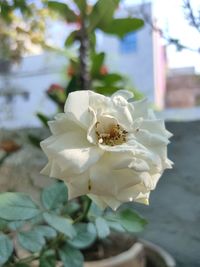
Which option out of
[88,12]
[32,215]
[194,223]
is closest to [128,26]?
[88,12]

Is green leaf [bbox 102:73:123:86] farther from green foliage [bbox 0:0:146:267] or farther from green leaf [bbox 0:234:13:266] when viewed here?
green leaf [bbox 0:234:13:266]

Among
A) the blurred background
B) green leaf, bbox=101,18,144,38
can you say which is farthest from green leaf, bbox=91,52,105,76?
green leaf, bbox=101,18,144,38

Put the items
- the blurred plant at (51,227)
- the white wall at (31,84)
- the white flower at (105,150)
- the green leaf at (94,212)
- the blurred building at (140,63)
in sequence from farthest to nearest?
the white wall at (31,84), the blurred building at (140,63), the green leaf at (94,212), the blurred plant at (51,227), the white flower at (105,150)

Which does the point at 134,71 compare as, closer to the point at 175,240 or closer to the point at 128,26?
the point at 128,26

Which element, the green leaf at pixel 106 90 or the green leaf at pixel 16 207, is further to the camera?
the green leaf at pixel 106 90

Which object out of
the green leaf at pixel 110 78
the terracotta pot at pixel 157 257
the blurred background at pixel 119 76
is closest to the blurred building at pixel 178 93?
the blurred background at pixel 119 76

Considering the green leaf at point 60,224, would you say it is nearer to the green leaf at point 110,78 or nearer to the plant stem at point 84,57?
the plant stem at point 84,57
